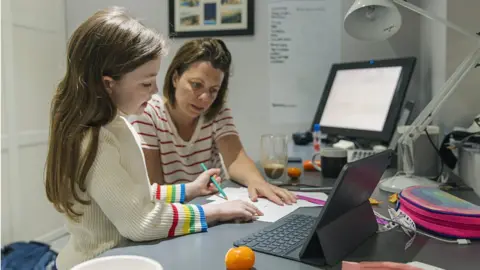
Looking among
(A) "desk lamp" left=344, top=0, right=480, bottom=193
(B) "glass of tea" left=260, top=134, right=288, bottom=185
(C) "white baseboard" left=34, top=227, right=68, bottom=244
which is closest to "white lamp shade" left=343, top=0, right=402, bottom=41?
(A) "desk lamp" left=344, top=0, right=480, bottom=193

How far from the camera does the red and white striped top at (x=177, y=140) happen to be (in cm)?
158

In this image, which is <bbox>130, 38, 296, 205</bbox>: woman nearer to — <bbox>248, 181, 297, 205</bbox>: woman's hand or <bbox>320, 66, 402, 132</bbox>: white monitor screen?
<bbox>248, 181, 297, 205</bbox>: woman's hand

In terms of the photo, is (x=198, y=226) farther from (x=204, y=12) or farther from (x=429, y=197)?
(x=204, y=12)

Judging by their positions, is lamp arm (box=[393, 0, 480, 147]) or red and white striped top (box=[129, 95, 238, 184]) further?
red and white striped top (box=[129, 95, 238, 184])

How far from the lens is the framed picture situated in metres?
2.39

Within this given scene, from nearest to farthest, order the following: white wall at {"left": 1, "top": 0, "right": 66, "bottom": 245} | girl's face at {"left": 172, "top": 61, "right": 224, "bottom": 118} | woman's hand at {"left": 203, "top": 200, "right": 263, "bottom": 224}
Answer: woman's hand at {"left": 203, "top": 200, "right": 263, "bottom": 224}, girl's face at {"left": 172, "top": 61, "right": 224, "bottom": 118}, white wall at {"left": 1, "top": 0, "right": 66, "bottom": 245}

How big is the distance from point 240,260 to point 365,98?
1485 mm

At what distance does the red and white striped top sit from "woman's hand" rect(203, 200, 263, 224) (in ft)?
2.20

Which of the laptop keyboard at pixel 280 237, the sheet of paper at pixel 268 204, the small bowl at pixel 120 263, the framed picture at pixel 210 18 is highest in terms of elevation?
the framed picture at pixel 210 18

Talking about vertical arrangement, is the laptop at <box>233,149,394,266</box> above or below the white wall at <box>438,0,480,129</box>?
below

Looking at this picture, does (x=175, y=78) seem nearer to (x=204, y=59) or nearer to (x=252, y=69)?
(x=204, y=59)

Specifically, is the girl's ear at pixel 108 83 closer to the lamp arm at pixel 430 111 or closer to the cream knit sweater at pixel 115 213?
the cream knit sweater at pixel 115 213

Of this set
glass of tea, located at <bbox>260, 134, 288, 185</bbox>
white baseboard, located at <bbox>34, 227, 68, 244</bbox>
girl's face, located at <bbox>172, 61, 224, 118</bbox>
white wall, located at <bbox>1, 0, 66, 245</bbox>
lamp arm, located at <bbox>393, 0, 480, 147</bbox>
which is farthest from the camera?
white baseboard, located at <bbox>34, 227, 68, 244</bbox>

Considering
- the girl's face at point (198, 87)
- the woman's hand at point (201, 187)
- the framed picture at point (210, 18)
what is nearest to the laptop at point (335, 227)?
the woman's hand at point (201, 187)
